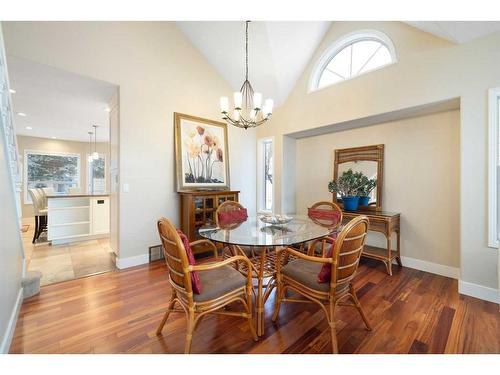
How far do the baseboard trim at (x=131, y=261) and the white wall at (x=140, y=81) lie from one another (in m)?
0.06

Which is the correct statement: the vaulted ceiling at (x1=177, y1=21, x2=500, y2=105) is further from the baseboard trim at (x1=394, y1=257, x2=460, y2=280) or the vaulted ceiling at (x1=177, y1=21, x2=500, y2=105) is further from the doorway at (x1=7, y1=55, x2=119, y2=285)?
the baseboard trim at (x1=394, y1=257, x2=460, y2=280)

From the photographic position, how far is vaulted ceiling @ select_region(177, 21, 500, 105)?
3.19 m

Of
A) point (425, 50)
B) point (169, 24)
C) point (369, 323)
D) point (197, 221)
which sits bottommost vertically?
point (369, 323)

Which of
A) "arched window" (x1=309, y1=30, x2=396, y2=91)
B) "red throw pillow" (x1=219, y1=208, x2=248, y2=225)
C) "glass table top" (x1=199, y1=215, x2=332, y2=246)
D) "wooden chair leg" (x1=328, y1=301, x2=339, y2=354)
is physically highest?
"arched window" (x1=309, y1=30, x2=396, y2=91)

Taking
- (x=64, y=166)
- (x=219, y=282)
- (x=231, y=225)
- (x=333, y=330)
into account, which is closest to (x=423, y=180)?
(x=333, y=330)

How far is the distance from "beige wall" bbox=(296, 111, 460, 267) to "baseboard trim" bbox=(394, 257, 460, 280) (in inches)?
1.9

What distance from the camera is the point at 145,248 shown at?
323cm

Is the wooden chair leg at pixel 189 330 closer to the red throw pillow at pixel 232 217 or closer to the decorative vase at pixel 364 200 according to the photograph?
the red throw pillow at pixel 232 217

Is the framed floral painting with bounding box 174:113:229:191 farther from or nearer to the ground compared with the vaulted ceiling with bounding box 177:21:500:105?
nearer to the ground

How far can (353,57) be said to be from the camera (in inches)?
128

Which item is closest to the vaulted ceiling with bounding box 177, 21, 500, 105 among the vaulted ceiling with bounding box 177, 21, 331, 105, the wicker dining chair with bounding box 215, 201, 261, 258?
the vaulted ceiling with bounding box 177, 21, 331, 105
